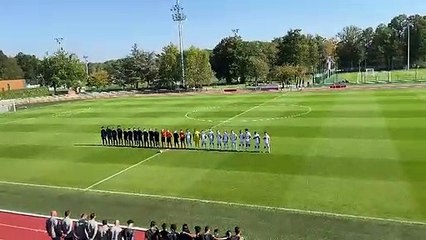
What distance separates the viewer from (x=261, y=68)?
94.4 metres

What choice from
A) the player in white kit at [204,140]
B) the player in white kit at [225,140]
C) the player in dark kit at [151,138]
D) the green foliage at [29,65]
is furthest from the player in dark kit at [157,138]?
the green foliage at [29,65]

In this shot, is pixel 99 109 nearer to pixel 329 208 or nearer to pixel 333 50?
pixel 329 208

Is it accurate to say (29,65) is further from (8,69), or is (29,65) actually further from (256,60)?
(256,60)

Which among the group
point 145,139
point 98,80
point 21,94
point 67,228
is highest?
point 98,80

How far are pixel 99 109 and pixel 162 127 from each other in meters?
19.3

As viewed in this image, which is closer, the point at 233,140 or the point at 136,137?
the point at 233,140

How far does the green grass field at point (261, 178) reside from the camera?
50.4ft

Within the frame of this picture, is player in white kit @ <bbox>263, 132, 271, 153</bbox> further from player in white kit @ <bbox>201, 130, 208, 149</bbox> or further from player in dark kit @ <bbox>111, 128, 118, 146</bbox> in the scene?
player in dark kit @ <bbox>111, 128, 118, 146</bbox>

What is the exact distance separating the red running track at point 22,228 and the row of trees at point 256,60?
62599 mm

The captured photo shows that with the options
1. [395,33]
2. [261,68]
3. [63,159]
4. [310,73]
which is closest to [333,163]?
[63,159]

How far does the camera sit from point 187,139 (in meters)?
27.6

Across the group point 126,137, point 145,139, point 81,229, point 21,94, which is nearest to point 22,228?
point 81,229

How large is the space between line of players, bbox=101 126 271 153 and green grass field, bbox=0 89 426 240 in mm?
1156

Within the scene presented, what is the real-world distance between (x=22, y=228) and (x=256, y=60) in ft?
275
